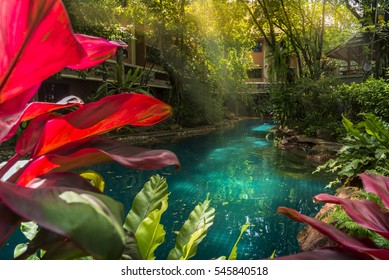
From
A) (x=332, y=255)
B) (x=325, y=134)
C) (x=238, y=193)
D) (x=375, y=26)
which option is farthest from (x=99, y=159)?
(x=375, y=26)

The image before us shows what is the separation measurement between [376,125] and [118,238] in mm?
4186

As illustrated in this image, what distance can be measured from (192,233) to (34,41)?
2.26ft

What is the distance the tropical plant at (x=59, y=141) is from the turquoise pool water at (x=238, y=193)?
3.98ft

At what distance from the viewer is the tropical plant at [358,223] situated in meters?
0.53

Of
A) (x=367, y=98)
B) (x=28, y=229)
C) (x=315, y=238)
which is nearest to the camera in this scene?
(x=28, y=229)

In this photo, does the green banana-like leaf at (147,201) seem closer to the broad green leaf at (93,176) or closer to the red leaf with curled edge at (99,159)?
the broad green leaf at (93,176)

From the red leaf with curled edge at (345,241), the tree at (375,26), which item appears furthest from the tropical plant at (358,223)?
the tree at (375,26)

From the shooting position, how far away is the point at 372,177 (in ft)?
2.35

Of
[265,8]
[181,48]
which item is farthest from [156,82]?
[265,8]

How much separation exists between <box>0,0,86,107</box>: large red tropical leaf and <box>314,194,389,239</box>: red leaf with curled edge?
0.55 m

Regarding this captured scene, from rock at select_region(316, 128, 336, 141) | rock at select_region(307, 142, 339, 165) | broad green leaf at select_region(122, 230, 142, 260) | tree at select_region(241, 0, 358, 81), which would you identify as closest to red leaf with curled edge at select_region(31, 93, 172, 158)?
broad green leaf at select_region(122, 230, 142, 260)

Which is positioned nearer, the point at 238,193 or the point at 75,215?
the point at 75,215

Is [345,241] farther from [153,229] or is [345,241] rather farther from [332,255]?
[153,229]

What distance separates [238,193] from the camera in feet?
17.5
